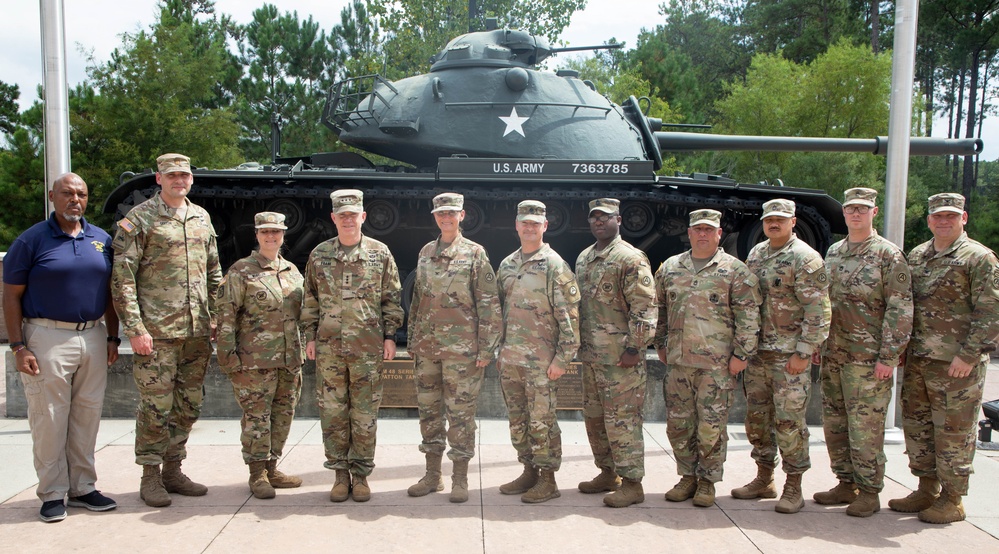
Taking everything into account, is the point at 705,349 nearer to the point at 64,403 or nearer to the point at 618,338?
the point at 618,338

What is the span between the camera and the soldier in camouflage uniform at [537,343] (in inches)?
195

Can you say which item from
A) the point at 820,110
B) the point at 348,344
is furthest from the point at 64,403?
the point at 820,110

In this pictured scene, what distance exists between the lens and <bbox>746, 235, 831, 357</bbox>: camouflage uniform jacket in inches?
189

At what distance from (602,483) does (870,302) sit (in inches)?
82.0

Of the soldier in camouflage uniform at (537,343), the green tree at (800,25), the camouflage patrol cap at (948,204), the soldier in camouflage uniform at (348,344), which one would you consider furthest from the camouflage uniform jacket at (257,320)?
the green tree at (800,25)

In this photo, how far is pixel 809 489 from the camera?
5.43 meters

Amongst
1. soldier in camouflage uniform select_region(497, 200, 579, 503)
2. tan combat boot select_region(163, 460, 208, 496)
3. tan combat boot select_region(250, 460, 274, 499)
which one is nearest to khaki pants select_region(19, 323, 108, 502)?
tan combat boot select_region(163, 460, 208, 496)

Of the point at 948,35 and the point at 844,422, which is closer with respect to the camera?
the point at 844,422

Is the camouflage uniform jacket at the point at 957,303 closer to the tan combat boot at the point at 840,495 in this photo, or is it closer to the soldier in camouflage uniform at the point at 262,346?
the tan combat boot at the point at 840,495

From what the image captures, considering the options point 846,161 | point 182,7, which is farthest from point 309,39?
point 846,161

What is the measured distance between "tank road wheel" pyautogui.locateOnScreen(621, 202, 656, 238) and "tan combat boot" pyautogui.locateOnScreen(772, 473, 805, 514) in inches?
166

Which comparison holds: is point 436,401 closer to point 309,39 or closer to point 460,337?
point 460,337

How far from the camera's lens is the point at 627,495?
195 inches

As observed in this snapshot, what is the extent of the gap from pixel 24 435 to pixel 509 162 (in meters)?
5.12
